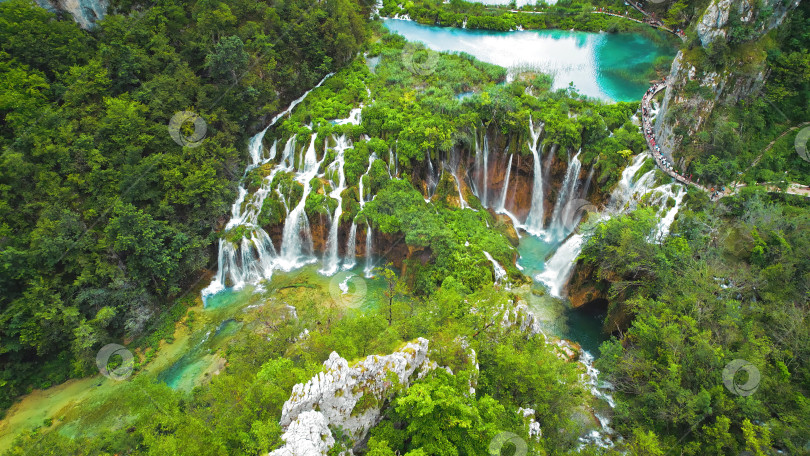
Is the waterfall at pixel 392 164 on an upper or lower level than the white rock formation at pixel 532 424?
upper

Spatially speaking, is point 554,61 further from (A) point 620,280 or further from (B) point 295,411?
(B) point 295,411

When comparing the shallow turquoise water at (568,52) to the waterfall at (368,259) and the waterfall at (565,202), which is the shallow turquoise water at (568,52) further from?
the waterfall at (368,259)

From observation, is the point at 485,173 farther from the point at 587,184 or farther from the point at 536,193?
the point at 587,184

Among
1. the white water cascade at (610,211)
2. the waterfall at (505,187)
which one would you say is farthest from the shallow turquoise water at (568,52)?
the waterfall at (505,187)

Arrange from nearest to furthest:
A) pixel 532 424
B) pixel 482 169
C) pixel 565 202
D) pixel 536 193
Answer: pixel 532 424, pixel 565 202, pixel 536 193, pixel 482 169

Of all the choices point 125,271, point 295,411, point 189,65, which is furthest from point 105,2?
point 295,411

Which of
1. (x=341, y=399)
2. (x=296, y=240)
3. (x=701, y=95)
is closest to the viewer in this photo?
(x=341, y=399)

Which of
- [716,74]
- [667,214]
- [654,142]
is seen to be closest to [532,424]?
[667,214]
